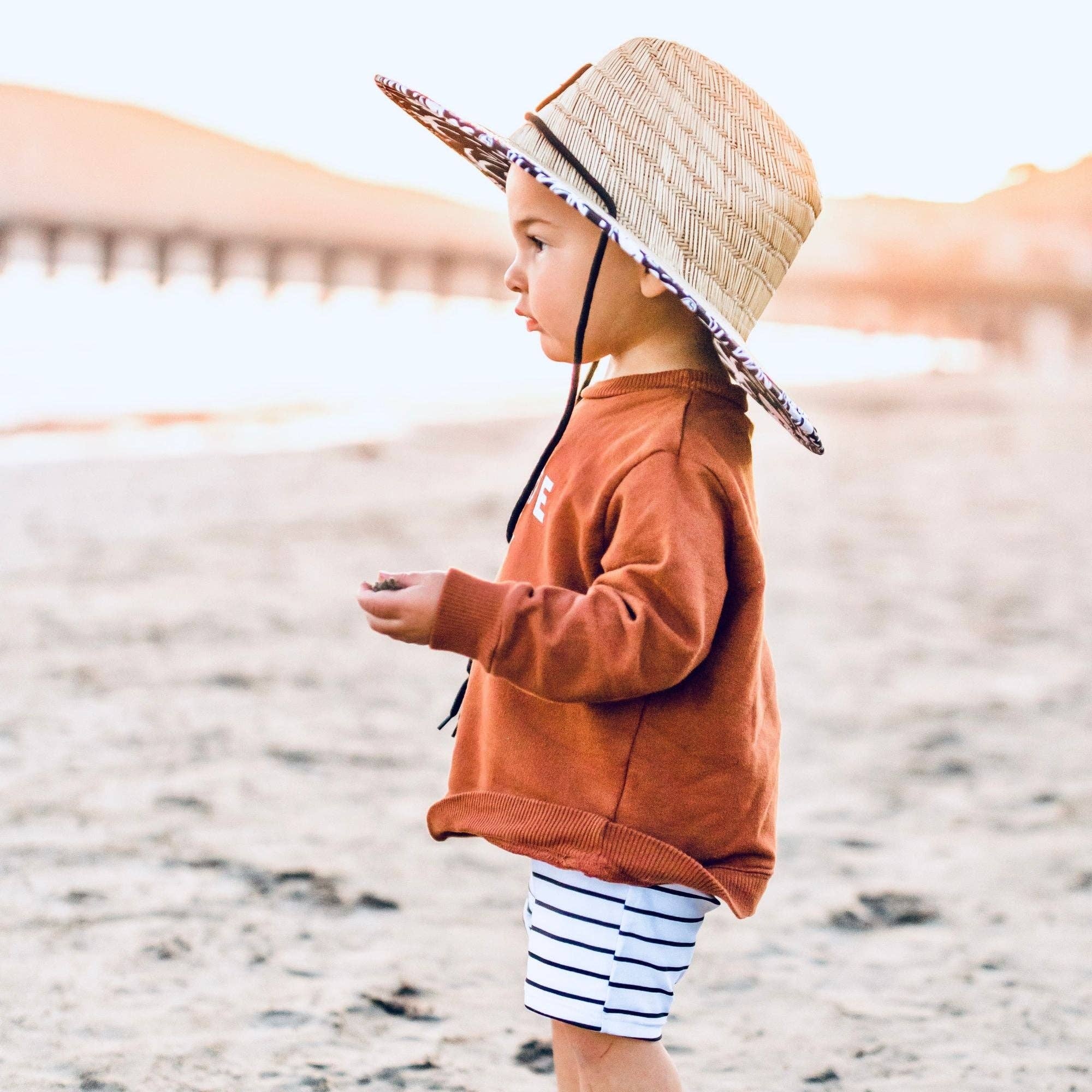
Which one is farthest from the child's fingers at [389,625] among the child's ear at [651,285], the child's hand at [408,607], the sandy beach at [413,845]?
the sandy beach at [413,845]

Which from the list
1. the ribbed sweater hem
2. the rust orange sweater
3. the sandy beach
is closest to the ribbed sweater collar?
the rust orange sweater

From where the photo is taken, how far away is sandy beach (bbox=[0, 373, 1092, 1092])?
2.21 m

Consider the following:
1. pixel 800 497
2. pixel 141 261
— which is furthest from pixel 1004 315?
pixel 800 497

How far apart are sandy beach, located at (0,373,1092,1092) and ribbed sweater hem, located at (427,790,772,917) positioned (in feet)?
2.46

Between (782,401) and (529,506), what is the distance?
0.34 meters

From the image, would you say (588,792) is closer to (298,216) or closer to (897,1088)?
(897,1088)

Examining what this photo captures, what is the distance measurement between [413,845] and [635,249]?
2.02 m

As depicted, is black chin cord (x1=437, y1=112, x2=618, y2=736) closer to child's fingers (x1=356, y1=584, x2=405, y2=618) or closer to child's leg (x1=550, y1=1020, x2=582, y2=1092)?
child's fingers (x1=356, y1=584, x2=405, y2=618)

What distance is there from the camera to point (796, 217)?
1.60 metres

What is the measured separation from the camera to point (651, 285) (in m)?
1.51

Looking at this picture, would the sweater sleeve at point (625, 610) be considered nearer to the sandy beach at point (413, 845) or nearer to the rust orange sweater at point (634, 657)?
the rust orange sweater at point (634, 657)

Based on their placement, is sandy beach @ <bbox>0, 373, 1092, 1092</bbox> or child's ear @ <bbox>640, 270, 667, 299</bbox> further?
sandy beach @ <bbox>0, 373, 1092, 1092</bbox>

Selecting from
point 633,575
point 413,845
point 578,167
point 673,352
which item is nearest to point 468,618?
point 633,575

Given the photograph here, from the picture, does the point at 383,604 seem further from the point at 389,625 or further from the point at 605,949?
the point at 605,949
